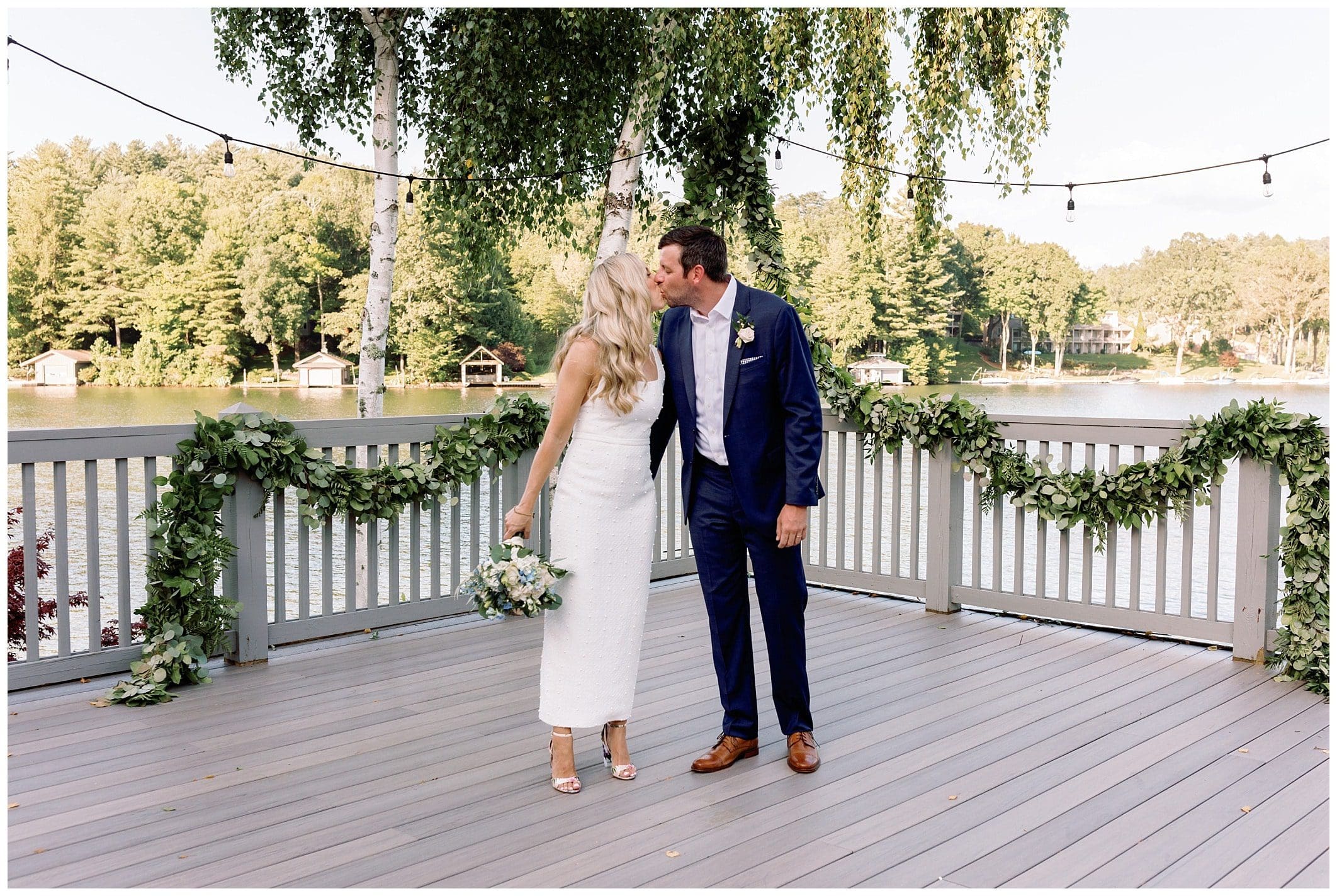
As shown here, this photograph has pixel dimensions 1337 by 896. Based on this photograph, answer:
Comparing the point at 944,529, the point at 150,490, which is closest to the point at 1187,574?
the point at 944,529

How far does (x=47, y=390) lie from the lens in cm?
2986

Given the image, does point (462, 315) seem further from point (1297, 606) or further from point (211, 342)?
point (1297, 606)

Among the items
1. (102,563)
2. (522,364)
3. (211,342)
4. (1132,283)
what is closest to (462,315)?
(522,364)

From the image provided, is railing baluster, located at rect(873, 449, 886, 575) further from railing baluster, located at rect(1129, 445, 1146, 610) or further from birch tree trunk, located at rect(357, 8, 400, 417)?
birch tree trunk, located at rect(357, 8, 400, 417)

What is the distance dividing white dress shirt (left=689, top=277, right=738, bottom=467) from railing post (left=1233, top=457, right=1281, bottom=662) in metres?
2.46

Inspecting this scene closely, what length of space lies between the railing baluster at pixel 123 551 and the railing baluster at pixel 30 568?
10.6 inches

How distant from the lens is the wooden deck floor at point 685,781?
→ 8.17ft

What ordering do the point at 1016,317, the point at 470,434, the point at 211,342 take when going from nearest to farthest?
the point at 470,434
the point at 1016,317
the point at 211,342

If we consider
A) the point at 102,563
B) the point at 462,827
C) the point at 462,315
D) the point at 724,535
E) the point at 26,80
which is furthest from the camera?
the point at 26,80

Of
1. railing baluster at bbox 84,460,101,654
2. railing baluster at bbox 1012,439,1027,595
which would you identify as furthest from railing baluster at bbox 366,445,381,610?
railing baluster at bbox 1012,439,1027,595

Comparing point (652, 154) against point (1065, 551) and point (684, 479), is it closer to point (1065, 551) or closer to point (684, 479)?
point (1065, 551)

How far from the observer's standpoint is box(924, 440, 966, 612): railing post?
5.21m

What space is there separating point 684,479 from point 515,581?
687mm

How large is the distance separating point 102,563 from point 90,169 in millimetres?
21602
